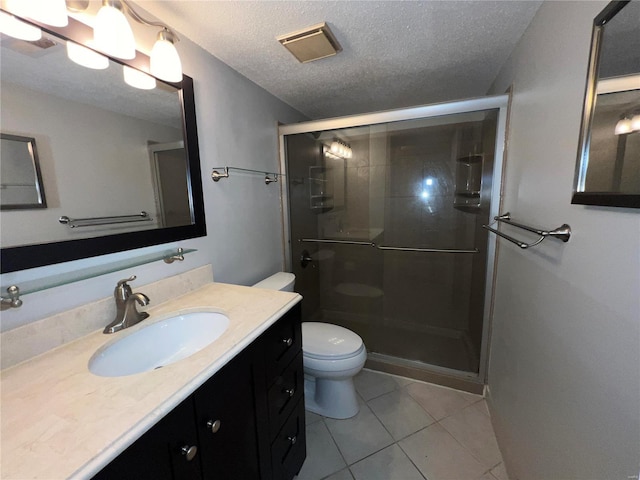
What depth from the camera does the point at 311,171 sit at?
7.70 ft

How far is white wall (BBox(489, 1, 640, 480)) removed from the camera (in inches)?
23.4

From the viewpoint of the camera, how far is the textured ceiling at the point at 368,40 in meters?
1.09

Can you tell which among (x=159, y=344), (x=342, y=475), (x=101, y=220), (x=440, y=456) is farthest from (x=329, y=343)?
(x=101, y=220)

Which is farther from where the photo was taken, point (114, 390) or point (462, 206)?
point (462, 206)

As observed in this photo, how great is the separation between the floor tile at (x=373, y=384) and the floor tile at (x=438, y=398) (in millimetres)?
113

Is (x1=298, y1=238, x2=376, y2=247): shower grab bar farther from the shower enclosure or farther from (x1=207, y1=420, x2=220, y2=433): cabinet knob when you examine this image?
(x1=207, y1=420, x2=220, y2=433): cabinet knob

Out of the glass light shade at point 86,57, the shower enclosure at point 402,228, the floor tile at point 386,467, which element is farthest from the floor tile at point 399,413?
the glass light shade at point 86,57

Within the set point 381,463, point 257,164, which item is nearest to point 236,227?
point 257,164

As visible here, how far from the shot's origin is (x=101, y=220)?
95cm

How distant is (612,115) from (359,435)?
1.76 metres

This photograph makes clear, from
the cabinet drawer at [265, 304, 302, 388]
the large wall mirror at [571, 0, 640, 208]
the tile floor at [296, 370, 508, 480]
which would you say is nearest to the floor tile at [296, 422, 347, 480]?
the tile floor at [296, 370, 508, 480]

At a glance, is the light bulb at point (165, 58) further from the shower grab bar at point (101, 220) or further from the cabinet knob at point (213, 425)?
the cabinet knob at point (213, 425)

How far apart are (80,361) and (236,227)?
1001 mm

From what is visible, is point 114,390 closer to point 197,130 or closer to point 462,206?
point 197,130
